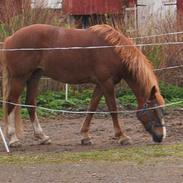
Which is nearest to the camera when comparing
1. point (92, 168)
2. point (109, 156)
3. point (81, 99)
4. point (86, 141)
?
point (92, 168)

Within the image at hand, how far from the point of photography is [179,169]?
25.7 ft

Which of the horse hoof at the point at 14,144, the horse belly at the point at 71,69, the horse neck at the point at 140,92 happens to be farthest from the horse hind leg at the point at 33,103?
the horse neck at the point at 140,92

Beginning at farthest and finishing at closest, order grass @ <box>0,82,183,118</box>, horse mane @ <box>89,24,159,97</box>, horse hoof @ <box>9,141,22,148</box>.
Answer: grass @ <box>0,82,183,118</box> → horse hoof @ <box>9,141,22,148</box> → horse mane @ <box>89,24,159,97</box>

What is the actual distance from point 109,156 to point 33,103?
2334 mm

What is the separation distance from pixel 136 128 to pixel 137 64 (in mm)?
2157

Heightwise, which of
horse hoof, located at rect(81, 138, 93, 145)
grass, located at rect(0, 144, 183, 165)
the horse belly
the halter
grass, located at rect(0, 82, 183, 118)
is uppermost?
the horse belly

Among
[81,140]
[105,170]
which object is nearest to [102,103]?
[81,140]

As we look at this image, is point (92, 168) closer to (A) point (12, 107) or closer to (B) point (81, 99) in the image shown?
(A) point (12, 107)

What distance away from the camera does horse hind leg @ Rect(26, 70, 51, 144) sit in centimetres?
1035

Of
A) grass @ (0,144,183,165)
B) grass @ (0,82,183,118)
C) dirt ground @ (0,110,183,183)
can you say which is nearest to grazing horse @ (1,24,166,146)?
dirt ground @ (0,110,183,183)

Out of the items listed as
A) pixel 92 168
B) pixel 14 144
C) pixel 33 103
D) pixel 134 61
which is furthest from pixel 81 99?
pixel 92 168

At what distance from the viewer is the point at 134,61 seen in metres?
9.85

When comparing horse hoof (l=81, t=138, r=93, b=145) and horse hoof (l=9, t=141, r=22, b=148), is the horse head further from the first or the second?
horse hoof (l=9, t=141, r=22, b=148)

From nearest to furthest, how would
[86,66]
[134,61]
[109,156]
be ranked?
[109,156], [134,61], [86,66]
